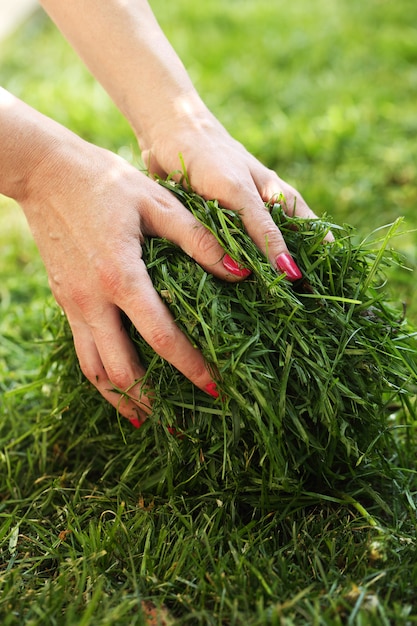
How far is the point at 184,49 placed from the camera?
4.71m

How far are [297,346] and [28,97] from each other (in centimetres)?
307

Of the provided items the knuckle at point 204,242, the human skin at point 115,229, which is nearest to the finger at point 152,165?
the human skin at point 115,229

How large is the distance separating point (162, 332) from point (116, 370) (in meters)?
0.17

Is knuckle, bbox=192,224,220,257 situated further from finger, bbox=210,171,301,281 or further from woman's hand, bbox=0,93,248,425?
finger, bbox=210,171,301,281

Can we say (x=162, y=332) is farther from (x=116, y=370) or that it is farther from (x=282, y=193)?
(x=282, y=193)

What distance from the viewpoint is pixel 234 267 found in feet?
5.57

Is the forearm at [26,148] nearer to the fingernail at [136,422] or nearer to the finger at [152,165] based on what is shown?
the finger at [152,165]

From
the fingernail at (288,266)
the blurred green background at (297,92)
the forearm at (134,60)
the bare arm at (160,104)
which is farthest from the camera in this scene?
the blurred green background at (297,92)

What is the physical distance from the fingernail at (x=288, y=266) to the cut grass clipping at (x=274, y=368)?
0.03 meters

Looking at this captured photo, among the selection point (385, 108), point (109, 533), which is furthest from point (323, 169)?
point (109, 533)

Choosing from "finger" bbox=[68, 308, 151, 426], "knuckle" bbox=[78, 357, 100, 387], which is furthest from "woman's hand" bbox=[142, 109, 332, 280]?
"knuckle" bbox=[78, 357, 100, 387]

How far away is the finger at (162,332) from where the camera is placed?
164 cm

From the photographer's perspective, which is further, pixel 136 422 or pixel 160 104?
pixel 160 104

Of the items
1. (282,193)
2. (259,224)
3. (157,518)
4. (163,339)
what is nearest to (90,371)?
(163,339)
